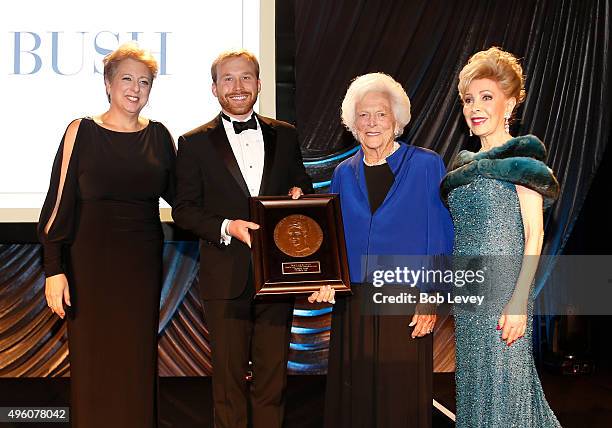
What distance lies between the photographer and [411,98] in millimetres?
4742

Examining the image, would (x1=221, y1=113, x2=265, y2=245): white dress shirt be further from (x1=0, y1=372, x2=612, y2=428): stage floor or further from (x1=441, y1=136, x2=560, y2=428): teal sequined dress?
(x1=0, y1=372, x2=612, y2=428): stage floor

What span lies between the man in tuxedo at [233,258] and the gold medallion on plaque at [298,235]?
12 centimetres

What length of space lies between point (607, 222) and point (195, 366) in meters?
3.08

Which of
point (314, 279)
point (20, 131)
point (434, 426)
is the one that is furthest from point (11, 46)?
point (434, 426)

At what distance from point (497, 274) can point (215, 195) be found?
110 cm

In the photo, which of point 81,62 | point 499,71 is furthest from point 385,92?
point 81,62

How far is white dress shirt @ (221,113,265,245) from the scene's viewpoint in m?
2.76

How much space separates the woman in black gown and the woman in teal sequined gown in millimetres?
1252

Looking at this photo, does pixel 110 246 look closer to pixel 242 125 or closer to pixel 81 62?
pixel 242 125

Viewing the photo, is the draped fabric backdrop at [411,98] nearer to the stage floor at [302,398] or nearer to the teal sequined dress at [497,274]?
the stage floor at [302,398]

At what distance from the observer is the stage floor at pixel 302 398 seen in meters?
3.72

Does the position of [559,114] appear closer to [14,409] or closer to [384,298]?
[384,298]

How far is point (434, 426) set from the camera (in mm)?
3584

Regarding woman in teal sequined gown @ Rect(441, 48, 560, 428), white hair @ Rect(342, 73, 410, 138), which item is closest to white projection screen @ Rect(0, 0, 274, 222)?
white hair @ Rect(342, 73, 410, 138)
